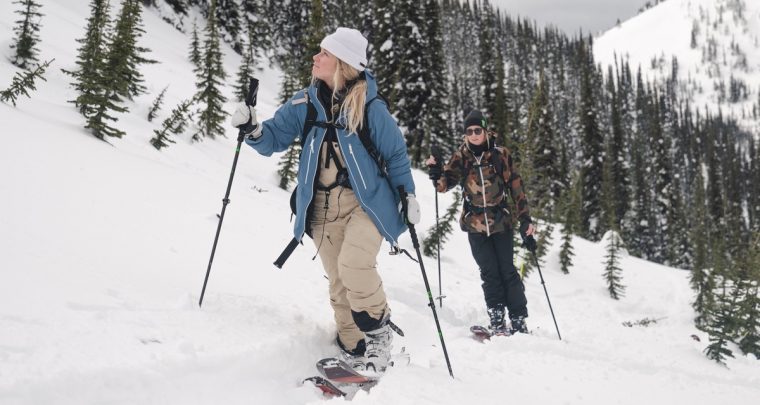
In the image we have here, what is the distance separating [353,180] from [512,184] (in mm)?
3105

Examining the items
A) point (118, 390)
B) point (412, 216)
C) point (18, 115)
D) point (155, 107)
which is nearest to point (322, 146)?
point (412, 216)

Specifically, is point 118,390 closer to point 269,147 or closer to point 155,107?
point 269,147

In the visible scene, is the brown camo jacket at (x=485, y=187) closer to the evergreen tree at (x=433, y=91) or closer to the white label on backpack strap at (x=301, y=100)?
the white label on backpack strap at (x=301, y=100)

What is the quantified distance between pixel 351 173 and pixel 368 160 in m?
0.16

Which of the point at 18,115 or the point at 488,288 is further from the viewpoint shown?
the point at 18,115

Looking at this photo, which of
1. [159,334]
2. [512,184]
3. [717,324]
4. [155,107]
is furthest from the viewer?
[155,107]

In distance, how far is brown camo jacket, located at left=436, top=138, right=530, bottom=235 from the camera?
5.71 meters

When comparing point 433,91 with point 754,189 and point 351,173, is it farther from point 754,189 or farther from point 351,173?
point 754,189

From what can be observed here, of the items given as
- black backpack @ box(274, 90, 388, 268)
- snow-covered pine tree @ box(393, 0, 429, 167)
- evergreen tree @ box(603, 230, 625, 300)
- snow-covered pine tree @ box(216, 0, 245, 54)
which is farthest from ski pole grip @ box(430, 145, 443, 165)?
snow-covered pine tree @ box(216, 0, 245, 54)

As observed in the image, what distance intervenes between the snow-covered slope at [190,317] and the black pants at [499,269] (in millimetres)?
620

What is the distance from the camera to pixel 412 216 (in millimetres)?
3543

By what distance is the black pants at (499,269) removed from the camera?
579cm

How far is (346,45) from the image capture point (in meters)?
3.40

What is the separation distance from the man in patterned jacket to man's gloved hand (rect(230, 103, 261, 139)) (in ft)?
8.81
